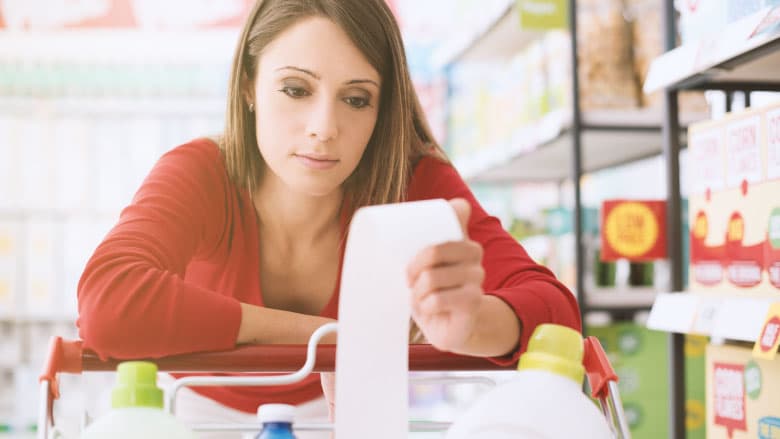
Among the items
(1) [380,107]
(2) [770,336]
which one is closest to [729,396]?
(2) [770,336]

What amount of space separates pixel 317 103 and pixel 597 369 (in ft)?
1.67

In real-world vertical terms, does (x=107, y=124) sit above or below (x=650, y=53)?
above

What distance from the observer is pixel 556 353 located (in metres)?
0.69

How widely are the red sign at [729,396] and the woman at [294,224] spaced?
545 mm

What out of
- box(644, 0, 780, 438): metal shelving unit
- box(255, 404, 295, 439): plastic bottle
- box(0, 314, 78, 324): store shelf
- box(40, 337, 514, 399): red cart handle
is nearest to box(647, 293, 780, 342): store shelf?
box(644, 0, 780, 438): metal shelving unit

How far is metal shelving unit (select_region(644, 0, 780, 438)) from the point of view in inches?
56.4

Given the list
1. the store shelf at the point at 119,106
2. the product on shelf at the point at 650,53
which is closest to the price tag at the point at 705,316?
the product on shelf at the point at 650,53

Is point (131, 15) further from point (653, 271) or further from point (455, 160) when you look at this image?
point (653, 271)

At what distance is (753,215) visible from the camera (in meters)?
1.48

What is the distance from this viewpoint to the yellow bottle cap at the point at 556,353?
677mm

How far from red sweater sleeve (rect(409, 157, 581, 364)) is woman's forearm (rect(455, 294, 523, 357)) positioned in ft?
0.05

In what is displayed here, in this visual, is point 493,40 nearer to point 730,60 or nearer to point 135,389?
point 730,60

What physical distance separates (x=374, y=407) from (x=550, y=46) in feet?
8.24

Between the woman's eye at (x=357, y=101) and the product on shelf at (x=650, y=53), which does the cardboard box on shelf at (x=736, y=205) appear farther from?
the product on shelf at (x=650, y=53)
